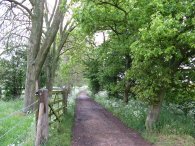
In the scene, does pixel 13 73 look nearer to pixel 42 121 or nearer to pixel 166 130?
pixel 166 130

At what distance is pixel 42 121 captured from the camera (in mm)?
9094

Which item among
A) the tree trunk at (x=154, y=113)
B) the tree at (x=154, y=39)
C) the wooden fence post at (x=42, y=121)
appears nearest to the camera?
the wooden fence post at (x=42, y=121)

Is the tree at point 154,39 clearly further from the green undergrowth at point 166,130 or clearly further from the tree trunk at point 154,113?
the green undergrowth at point 166,130

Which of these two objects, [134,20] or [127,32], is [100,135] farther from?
[127,32]

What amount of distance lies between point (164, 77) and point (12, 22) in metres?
8.85

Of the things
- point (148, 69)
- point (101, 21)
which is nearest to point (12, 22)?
point (101, 21)

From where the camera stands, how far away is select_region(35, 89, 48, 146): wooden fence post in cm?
853

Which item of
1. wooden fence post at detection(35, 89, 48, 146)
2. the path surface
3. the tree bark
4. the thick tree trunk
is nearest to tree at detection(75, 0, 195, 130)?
the path surface

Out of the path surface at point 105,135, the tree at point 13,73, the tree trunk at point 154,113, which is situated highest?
the tree at point 13,73

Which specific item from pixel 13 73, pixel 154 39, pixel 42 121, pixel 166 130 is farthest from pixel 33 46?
pixel 13 73

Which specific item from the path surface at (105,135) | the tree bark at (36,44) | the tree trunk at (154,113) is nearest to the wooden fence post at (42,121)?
the path surface at (105,135)

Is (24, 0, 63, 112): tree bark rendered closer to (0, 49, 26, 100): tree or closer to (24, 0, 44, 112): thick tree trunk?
(24, 0, 44, 112): thick tree trunk

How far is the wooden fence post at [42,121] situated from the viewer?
853 cm

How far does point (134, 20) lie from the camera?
1486cm
